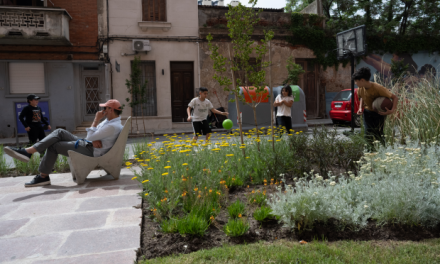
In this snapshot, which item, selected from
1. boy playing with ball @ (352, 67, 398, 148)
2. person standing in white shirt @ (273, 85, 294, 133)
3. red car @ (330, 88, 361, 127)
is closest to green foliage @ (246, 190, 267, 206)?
boy playing with ball @ (352, 67, 398, 148)

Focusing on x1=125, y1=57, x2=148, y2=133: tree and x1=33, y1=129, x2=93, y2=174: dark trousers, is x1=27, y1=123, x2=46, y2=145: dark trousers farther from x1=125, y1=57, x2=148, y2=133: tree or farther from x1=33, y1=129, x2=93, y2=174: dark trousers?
x1=125, y1=57, x2=148, y2=133: tree

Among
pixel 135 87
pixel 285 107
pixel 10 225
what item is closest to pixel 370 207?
pixel 10 225

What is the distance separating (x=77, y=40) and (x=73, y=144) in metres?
13.0

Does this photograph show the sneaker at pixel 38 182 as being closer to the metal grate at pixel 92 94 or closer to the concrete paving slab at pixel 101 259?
the concrete paving slab at pixel 101 259

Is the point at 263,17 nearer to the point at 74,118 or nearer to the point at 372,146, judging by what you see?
the point at 74,118

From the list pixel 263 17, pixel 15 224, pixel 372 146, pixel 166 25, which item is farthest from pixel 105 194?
pixel 263 17

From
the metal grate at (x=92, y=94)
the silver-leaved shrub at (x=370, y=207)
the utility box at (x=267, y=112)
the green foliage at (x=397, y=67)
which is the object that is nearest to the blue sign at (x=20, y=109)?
the metal grate at (x=92, y=94)

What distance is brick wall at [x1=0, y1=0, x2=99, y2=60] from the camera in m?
16.2

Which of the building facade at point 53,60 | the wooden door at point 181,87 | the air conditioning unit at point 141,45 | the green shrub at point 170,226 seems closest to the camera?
the green shrub at point 170,226

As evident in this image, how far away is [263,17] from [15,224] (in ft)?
59.1

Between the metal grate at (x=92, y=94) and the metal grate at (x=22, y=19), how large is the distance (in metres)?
3.30

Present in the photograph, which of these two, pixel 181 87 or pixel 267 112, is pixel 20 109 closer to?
pixel 181 87

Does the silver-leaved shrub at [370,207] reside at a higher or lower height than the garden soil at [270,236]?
higher

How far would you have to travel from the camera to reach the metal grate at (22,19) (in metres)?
15.1
